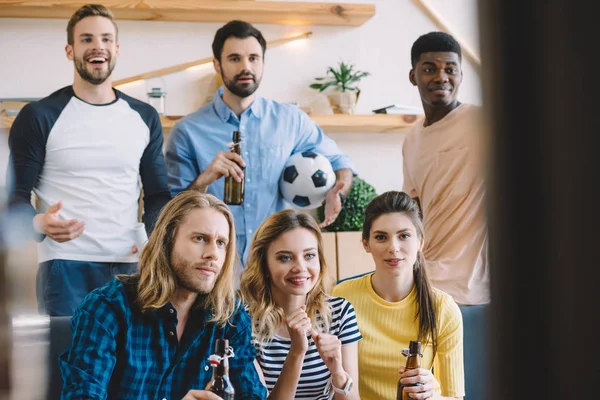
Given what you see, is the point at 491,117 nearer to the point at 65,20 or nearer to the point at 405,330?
the point at 405,330

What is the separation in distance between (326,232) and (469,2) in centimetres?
343

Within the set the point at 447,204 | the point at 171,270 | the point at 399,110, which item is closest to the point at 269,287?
the point at 171,270

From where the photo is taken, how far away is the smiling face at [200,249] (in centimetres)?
170

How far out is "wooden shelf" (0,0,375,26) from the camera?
11.7 ft

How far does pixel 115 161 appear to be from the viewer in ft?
7.12

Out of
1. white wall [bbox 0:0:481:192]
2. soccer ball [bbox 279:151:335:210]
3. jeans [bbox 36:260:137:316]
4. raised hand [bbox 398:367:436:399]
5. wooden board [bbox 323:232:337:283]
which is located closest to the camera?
raised hand [bbox 398:367:436:399]

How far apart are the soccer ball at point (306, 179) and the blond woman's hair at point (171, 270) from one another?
23.1 inches

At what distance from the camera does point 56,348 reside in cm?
188

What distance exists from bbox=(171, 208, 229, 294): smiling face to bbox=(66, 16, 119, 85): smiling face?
65 centimetres

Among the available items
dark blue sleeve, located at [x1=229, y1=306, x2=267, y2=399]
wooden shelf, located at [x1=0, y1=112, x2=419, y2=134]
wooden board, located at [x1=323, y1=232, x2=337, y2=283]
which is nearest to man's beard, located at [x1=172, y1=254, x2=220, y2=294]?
dark blue sleeve, located at [x1=229, y1=306, x2=267, y2=399]

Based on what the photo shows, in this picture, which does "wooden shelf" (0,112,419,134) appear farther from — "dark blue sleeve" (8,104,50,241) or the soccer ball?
"dark blue sleeve" (8,104,50,241)

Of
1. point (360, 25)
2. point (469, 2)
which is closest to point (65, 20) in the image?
point (360, 25)

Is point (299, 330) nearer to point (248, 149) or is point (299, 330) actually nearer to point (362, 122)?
point (248, 149)

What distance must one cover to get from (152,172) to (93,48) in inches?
15.6
